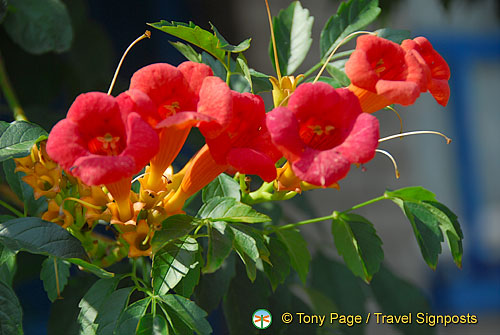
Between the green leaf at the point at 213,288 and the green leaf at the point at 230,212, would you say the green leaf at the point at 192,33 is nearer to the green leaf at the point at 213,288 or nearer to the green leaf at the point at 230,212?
the green leaf at the point at 230,212

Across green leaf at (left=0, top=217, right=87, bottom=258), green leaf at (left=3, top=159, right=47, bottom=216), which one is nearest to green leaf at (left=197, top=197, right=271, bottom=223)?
green leaf at (left=0, top=217, right=87, bottom=258)

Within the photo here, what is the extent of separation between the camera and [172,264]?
482 mm

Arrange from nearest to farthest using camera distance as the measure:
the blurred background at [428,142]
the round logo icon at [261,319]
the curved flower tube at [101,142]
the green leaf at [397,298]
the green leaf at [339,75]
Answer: the curved flower tube at [101,142]
the green leaf at [339,75]
the round logo icon at [261,319]
the green leaf at [397,298]
the blurred background at [428,142]

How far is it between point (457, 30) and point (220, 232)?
8.26ft

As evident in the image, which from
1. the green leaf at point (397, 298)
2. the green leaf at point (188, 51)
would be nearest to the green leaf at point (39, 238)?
the green leaf at point (188, 51)

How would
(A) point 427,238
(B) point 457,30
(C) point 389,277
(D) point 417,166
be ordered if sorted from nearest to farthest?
1. (A) point 427,238
2. (C) point 389,277
3. (D) point 417,166
4. (B) point 457,30

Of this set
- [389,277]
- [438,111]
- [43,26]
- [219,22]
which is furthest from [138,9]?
[438,111]

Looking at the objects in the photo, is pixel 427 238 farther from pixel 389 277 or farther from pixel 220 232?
pixel 389 277

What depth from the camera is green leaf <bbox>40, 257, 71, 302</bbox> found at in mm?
608

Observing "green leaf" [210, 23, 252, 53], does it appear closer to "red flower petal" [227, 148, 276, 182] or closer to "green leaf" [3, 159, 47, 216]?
"red flower petal" [227, 148, 276, 182]

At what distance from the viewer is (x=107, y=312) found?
0.51 meters

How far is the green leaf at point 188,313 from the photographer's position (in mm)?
471

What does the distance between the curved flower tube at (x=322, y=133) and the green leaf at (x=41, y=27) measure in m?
0.50

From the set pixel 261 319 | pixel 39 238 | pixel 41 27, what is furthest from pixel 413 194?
pixel 41 27
